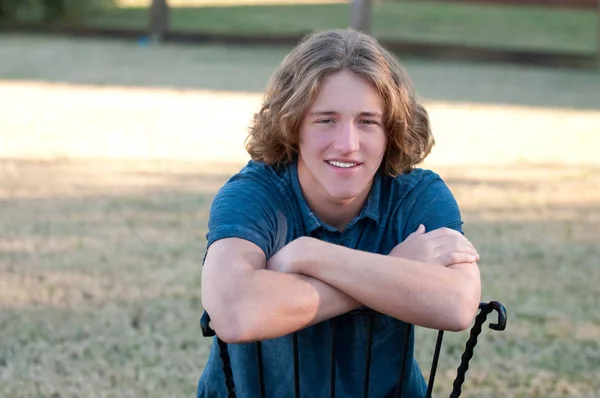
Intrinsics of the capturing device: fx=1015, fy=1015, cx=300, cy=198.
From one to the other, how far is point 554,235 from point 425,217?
10.9 ft

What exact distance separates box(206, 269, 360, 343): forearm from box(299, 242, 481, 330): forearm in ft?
0.11

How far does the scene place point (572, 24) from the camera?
62.6 feet

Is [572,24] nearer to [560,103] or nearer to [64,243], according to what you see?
[560,103]

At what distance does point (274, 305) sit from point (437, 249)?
411mm

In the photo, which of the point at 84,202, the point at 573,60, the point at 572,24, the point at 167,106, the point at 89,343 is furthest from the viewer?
the point at 572,24

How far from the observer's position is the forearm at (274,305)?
210 centimetres

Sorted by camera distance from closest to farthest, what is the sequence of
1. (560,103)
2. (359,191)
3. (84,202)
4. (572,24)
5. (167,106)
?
1. (359,191)
2. (84,202)
3. (167,106)
4. (560,103)
5. (572,24)

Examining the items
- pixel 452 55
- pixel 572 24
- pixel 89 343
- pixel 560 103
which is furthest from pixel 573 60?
pixel 89 343

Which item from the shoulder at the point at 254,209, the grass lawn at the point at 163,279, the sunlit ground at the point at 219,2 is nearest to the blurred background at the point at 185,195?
the grass lawn at the point at 163,279

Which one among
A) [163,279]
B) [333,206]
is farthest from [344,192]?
[163,279]

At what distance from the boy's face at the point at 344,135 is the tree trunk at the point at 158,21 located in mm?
13143

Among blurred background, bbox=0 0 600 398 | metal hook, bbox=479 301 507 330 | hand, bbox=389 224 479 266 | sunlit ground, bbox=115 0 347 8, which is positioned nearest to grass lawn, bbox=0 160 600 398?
blurred background, bbox=0 0 600 398

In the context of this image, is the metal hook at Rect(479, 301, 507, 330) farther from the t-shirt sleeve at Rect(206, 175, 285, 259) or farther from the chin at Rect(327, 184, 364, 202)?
the t-shirt sleeve at Rect(206, 175, 285, 259)

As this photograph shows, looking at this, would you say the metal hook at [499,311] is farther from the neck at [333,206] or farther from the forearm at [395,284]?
the neck at [333,206]
